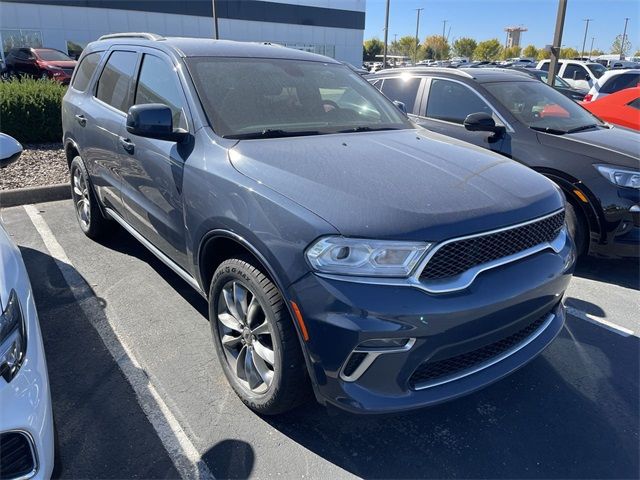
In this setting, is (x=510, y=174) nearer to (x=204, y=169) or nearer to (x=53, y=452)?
(x=204, y=169)

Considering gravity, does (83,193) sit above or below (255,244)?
below

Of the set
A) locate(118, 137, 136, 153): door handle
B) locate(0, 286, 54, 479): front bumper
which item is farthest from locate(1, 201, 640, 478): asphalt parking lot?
locate(118, 137, 136, 153): door handle

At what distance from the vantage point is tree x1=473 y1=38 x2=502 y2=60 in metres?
79.7

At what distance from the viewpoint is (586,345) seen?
330cm

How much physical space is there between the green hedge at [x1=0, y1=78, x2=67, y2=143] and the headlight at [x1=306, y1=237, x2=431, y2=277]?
7.84 metres

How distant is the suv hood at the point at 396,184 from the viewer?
6.81 ft

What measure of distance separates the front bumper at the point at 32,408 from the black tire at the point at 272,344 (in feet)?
2.98

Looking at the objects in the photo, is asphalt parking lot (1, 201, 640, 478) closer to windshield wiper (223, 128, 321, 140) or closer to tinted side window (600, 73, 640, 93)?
windshield wiper (223, 128, 321, 140)

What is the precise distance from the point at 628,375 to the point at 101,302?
3.65m

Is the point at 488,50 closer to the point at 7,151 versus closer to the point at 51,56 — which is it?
the point at 51,56

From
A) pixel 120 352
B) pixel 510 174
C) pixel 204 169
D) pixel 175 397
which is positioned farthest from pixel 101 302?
pixel 510 174

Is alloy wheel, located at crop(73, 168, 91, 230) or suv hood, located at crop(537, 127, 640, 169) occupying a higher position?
suv hood, located at crop(537, 127, 640, 169)

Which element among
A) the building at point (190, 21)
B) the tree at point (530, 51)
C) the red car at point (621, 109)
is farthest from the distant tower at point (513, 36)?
the red car at point (621, 109)

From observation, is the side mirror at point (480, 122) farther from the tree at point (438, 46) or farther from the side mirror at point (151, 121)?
the tree at point (438, 46)
